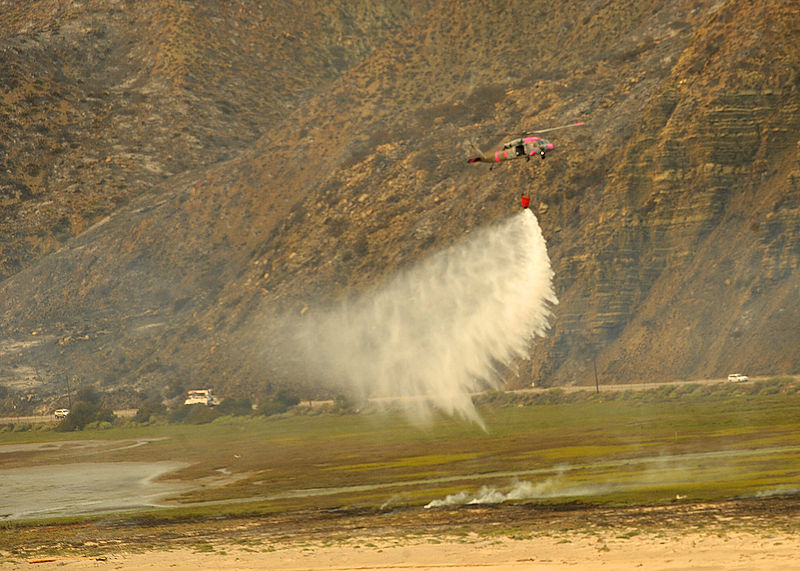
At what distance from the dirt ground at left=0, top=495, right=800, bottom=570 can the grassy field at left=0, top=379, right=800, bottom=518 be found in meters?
3.23

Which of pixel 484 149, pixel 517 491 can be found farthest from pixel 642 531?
pixel 484 149

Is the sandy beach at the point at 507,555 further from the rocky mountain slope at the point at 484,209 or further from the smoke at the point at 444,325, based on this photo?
the rocky mountain slope at the point at 484,209

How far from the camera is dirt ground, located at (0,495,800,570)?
36.8 metres

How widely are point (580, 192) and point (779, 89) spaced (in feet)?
75.8

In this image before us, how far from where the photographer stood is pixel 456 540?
1670 inches

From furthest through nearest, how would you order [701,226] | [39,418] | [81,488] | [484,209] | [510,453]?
[39,418] → [484,209] → [701,226] → [81,488] → [510,453]

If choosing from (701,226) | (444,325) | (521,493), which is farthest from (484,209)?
(521,493)

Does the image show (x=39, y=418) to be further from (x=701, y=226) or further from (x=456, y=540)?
(x=456, y=540)

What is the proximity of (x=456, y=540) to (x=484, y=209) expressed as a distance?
94200mm

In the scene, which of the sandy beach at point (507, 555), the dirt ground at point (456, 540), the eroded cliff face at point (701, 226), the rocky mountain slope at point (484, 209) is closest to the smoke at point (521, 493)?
the dirt ground at point (456, 540)

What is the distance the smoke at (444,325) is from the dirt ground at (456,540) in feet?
156

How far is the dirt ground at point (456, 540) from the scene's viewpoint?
3681cm

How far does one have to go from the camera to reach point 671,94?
124 m

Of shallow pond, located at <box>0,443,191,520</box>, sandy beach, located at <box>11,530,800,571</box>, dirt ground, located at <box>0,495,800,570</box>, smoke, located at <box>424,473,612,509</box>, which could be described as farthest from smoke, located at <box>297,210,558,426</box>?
sandy beach, located at <box>11,530,800,571</box>
